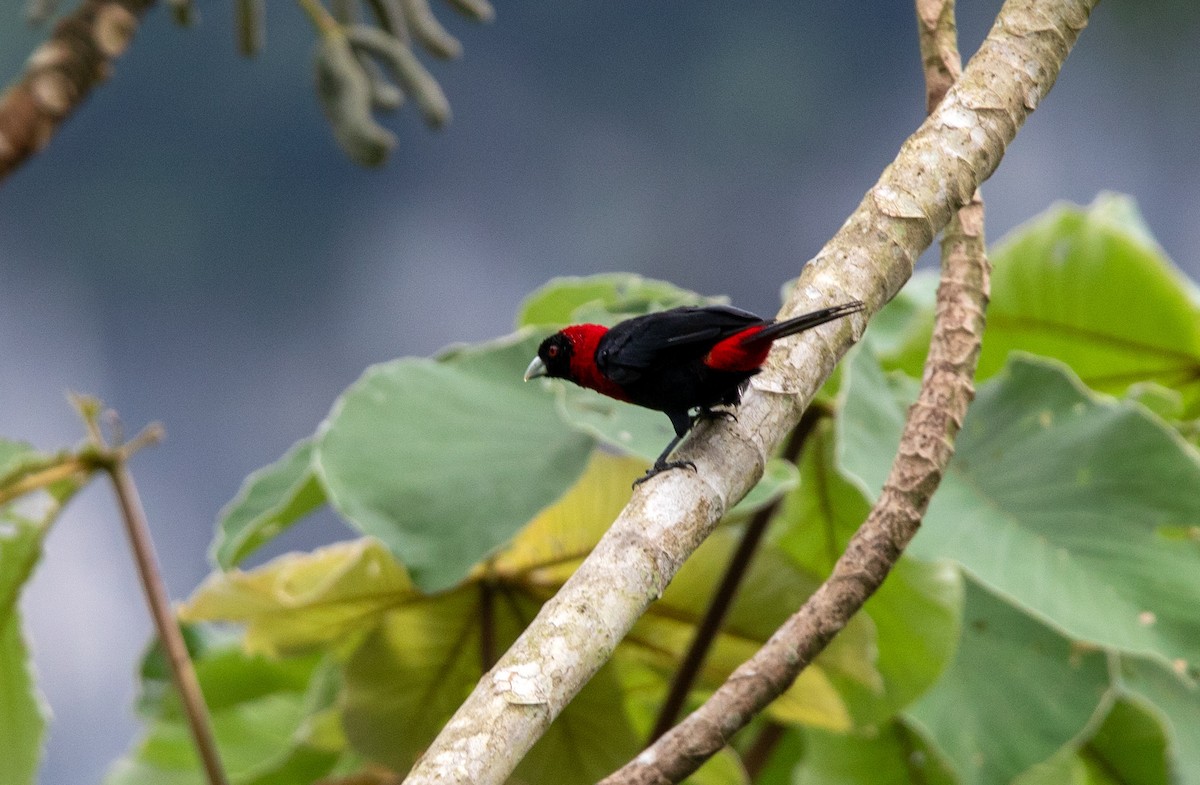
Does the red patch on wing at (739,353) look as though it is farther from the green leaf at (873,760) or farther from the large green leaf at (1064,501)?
the green leaf at (873,760)

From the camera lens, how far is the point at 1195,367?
1.42 metres

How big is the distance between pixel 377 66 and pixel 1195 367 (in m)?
1.03

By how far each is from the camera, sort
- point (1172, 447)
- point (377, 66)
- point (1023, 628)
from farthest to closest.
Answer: point (377, 66)
point (1023, 628)
point (1172, 447)

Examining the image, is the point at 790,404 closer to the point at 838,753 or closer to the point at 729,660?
the point at 729,660

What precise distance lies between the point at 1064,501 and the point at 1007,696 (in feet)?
0.82

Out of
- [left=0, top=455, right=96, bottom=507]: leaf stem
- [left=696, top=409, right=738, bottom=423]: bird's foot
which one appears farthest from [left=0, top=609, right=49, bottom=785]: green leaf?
[left=696, top=409, right=738, bottom=423]: bird's foot

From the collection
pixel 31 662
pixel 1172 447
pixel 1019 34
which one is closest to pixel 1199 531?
pixel 1172 447

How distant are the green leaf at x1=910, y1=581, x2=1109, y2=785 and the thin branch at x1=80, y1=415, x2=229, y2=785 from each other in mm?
659

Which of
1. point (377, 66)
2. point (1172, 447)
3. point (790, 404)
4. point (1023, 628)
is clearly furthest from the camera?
point (377, 66)

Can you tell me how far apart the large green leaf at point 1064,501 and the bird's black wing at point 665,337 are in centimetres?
26

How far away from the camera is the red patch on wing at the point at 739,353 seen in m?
0.68

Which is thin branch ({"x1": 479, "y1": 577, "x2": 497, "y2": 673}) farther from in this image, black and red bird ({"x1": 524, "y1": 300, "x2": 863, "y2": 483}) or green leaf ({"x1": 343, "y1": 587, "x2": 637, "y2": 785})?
black and red bird ({"x1": 524, "y1": 300, "x2": 863, "y2": 483})

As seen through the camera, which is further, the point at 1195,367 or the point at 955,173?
the point at 1195,367

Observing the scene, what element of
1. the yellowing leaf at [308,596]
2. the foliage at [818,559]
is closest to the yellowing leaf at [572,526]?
the foliage at [818,559]
